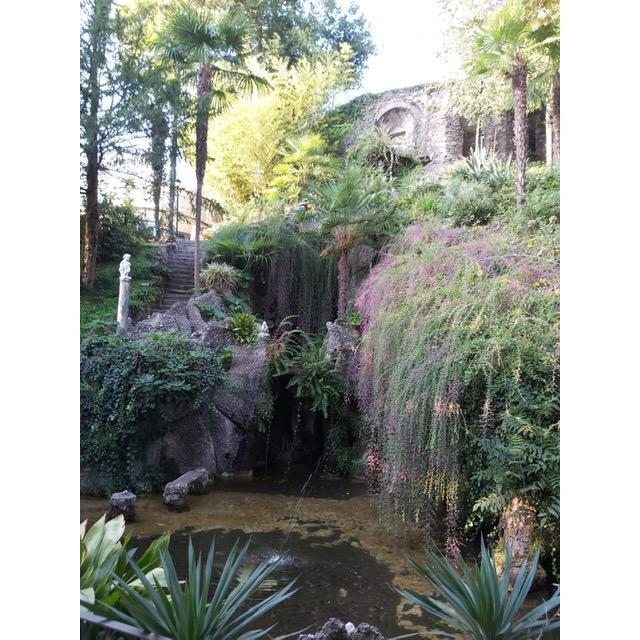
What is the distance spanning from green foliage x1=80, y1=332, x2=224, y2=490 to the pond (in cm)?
41

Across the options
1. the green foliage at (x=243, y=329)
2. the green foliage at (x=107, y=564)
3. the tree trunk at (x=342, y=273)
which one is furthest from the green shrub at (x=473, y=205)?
the green foliage at (x=107, y=564)

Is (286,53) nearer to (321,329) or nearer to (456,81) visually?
(456,81)

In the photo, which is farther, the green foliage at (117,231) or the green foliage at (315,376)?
the green foliage at (117,231)

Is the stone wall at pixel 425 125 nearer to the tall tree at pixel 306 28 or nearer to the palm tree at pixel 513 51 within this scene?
the tall tree at pixel 306 28

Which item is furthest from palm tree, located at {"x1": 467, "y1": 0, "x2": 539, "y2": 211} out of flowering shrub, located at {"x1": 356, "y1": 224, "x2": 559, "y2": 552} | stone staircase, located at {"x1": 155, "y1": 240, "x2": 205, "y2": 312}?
stone staircase, located at {"x1": 155, "y1": 240, "x2": 205, "y2": 312}

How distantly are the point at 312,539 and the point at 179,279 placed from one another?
211 inches

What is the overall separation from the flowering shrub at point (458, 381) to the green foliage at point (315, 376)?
1181 millimetres

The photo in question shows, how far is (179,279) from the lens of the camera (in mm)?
8383

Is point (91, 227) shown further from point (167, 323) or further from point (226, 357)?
point (226, 357)

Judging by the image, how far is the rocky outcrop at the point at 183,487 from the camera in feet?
14.8

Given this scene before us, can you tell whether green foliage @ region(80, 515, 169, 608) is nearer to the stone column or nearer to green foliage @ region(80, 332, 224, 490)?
green foliage @ region(80, 332, 224, 490)

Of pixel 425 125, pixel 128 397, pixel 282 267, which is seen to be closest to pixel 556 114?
pixel 282 267

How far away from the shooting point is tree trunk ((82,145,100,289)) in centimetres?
657
